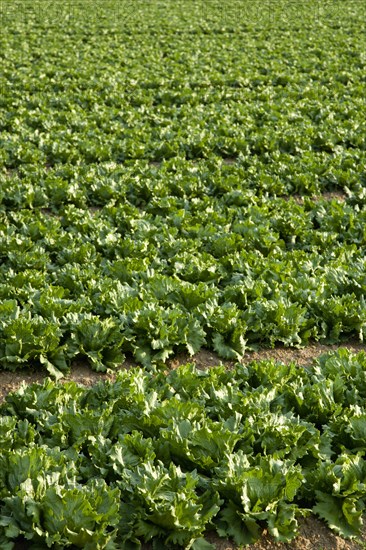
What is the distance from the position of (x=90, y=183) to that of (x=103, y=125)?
3.56m

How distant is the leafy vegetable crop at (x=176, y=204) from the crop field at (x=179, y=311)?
0.11ft

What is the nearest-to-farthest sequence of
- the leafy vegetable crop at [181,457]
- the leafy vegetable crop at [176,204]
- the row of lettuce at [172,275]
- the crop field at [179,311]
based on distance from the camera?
the leafy vegetable crop at [181,457] < the crop field at [179,311] < the row of lettuce at [172,275] < the leafy vegetable crop at [176,204]

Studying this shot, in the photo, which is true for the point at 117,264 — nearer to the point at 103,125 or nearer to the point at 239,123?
the point at 103,125

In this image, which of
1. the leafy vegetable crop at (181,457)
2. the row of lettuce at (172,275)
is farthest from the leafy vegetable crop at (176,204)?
the leafy vegetable crop at (181,457)

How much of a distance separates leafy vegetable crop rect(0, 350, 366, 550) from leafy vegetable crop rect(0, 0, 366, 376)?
32.9 inches

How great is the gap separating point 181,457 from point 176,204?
18.4 feet

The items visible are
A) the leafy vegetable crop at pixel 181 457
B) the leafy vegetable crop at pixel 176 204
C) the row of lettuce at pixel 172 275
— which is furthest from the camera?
the leafy vegetable crop at pixel 176 204

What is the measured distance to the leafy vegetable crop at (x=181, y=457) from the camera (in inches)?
166

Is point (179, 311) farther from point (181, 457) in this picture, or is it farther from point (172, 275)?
point (181, 457)

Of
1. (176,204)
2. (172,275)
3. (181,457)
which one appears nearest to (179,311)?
(172,275)

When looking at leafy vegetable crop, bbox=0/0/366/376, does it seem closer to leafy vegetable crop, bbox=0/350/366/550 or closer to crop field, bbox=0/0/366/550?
crop field, bbox=0/0/366/550

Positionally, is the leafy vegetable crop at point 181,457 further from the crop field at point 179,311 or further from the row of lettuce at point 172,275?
the row of lettuce at point 172,275

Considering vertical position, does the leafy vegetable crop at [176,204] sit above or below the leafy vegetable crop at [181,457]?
above

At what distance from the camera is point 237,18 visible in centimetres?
3047
